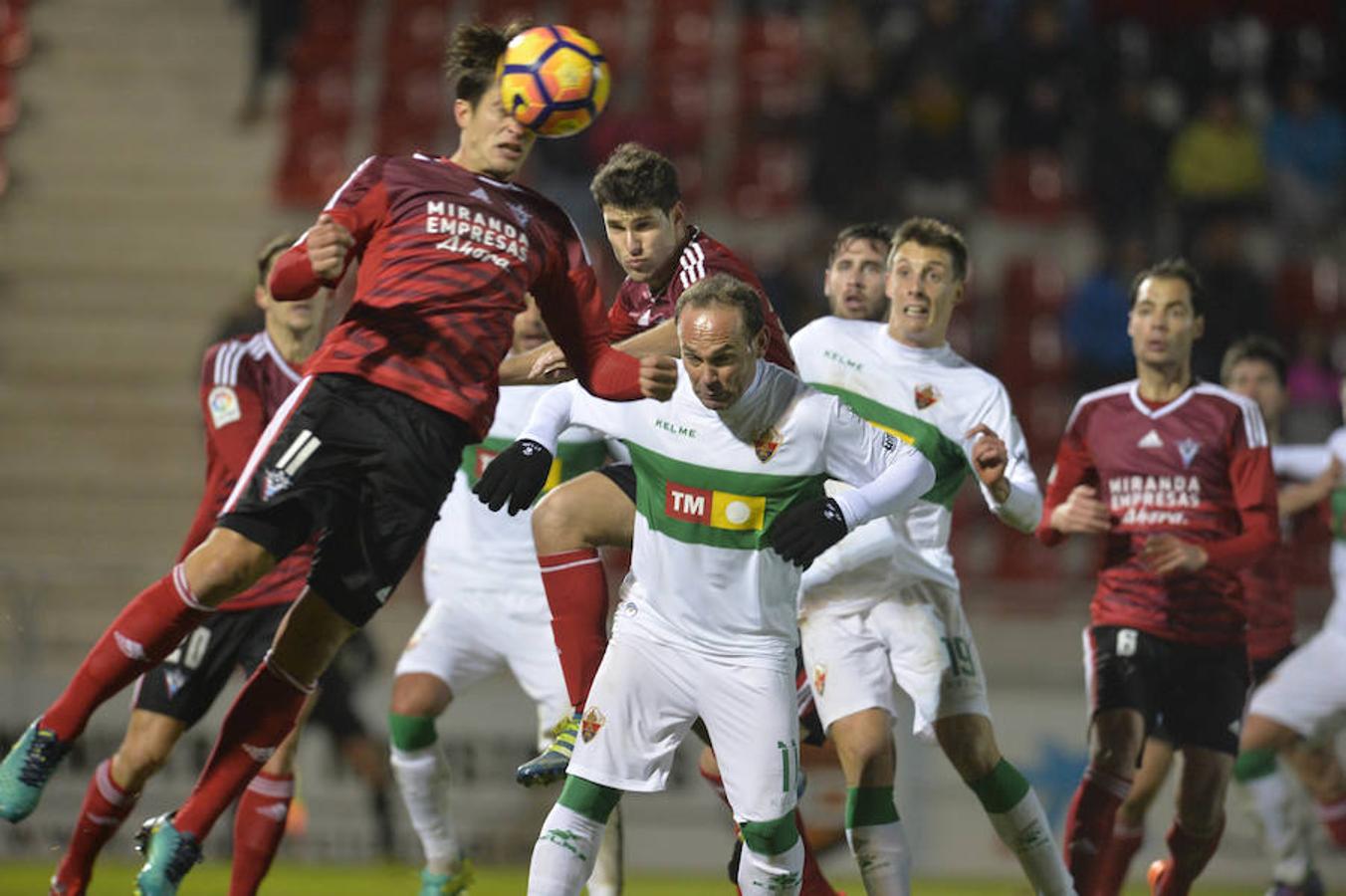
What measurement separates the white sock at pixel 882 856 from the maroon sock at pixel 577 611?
108 centimetres

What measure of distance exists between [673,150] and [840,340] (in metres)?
8.57

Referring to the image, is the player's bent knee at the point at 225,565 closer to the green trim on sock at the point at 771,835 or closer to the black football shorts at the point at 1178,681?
the green trim on sock at the point at 771,835

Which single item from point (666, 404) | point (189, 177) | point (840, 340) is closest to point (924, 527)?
point (840, 340)

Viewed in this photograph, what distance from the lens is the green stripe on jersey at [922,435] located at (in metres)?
6.70

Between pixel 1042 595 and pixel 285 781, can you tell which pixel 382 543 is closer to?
pixel 285 781

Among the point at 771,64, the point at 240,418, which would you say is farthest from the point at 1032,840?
the point at 771,64

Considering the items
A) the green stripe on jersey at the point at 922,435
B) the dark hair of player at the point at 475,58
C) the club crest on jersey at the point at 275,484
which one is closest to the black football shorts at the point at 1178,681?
the green stripe on jersey at the point at 922,435

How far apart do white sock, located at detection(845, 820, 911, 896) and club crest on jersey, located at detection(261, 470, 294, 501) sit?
2313 millimetres

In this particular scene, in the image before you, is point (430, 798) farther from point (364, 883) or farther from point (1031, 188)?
point (1031, 188)

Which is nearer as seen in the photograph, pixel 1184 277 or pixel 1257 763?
pixel 1184 277

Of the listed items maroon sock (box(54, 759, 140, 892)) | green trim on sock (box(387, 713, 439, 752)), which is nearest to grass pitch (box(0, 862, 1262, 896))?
green trim on sock (box(387, 713, 439, 752))

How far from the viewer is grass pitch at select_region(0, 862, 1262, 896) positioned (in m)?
9.14

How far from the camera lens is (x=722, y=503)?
226 inches

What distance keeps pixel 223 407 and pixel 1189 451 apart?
368 cm
